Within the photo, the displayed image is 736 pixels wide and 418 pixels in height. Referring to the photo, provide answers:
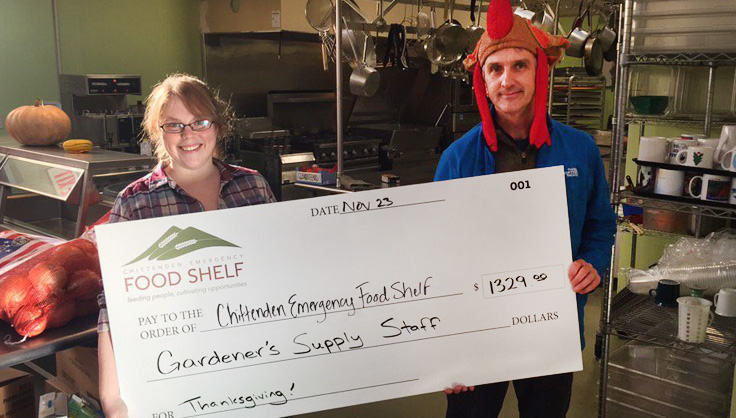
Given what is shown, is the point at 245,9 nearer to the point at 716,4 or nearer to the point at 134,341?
the point at 716,4

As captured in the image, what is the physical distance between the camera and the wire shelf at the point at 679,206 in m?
2.28

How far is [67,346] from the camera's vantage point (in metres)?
1.56

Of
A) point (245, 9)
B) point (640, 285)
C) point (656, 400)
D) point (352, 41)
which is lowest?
point (656, 400)

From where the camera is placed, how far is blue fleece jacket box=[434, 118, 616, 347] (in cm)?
174

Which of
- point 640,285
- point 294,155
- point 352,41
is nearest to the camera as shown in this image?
point 640,285

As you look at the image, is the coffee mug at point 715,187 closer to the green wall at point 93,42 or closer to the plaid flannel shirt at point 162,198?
the plaid flannel shirt at point 162,198

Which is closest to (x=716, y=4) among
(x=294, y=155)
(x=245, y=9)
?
(x=294, y=155)

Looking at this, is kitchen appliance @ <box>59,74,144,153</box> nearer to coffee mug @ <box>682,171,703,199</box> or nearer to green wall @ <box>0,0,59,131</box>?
green wall @ <box>0,0,59,131</box>

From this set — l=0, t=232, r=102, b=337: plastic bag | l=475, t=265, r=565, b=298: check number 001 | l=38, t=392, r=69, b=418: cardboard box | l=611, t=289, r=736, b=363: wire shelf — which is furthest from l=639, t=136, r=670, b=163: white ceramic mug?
l=38, t=392, r=69, b=418: cardboard box

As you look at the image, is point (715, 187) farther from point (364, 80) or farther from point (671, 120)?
point (364, 80)

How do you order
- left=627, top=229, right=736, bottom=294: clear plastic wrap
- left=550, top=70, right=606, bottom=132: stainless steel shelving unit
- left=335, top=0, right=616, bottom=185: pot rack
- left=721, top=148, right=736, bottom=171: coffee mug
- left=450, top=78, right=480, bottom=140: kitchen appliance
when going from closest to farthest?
1. left=721, top=148, right=736, bottom=171: coffee mug
2. left=627, top=229, right=736, bottom=294: clear plastic wrap
3. left=335, top=0, right=616, bottom=185: pot rack
4. left=450, top=78, right=480, bottom=140: kitchen appliance
5. left=550, top=70, right=606, bottom=132: stainless steel shelving unit

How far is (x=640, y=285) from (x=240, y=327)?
2018 mm

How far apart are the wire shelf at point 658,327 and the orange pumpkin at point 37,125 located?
9.46 feet

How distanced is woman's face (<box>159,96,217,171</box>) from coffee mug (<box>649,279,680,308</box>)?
197 centimetres
